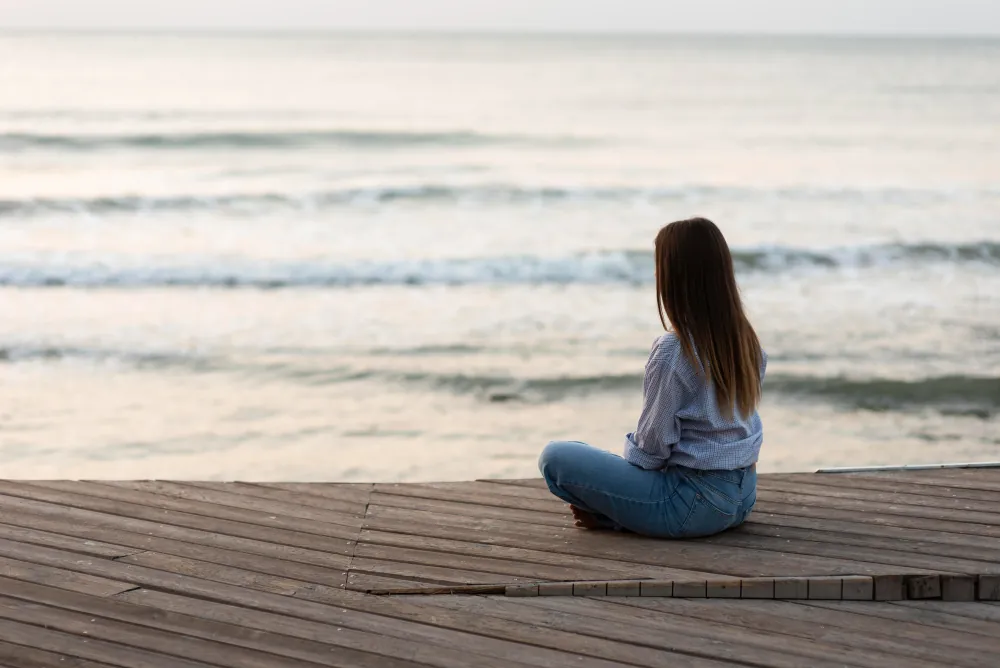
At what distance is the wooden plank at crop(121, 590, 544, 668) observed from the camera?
8.66 feet

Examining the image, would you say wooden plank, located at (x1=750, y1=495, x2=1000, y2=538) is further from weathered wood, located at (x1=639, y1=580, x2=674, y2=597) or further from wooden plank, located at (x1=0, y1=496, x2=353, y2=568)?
wooden plank, located at (x1=0, y1=496, x2=353, y2=568)

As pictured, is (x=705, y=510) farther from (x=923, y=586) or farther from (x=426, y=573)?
(x=426, y=573)

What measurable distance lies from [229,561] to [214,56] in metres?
51.2

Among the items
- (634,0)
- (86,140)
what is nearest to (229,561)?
(86,140)

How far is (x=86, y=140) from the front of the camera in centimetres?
2323

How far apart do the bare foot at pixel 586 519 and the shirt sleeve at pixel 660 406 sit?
288mm

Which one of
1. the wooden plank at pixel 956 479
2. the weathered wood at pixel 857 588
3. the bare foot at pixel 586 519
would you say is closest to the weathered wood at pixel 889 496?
the wooden plank at pixel 956 479

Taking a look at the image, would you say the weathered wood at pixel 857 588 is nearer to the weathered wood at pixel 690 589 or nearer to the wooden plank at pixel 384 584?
the weathered wood at pixel 690 589

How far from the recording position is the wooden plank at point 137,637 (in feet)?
8.62

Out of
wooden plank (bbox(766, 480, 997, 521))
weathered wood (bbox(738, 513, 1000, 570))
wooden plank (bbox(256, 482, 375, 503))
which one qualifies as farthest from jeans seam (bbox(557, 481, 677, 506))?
wooden plank (bbox(256, 482, 375, 503))

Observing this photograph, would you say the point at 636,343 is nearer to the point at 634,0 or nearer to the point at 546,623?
the point at 546,623

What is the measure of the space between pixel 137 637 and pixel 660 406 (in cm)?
158

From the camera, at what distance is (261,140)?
24000 millimetres

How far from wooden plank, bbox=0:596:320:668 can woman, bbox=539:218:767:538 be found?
112 cm
